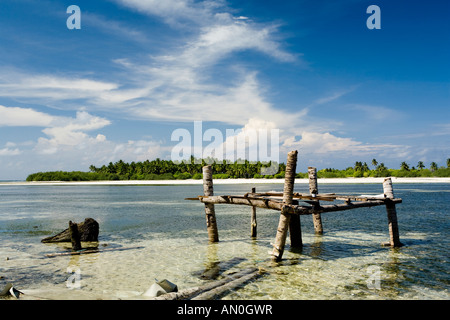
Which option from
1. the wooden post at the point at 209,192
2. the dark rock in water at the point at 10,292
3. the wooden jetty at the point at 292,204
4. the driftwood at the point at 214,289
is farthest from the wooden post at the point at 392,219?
the dark rock in water at the point at 10,292

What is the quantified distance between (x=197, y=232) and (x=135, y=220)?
817cm

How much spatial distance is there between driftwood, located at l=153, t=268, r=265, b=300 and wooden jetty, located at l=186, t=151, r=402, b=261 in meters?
2.10

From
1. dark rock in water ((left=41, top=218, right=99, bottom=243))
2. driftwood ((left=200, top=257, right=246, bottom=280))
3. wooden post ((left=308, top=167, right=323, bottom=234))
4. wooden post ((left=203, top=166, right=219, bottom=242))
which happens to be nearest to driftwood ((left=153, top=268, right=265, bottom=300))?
driftwood ((left=200, top=257, right=246, bottom=280))

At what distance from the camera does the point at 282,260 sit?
12.7 metres

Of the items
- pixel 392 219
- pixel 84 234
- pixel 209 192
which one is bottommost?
pixel 84 234

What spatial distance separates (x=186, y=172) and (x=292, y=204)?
132876 mm

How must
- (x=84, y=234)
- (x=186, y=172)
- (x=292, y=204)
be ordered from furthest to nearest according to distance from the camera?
1. (x=186, y=172)
2. (x=84, y=234)
3. (x=292, y=204)

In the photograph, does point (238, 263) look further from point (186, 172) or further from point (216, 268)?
point (186, 172)

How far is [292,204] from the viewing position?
41.4 ft

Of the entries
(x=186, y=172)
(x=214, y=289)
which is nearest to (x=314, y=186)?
(x=214, y=289)

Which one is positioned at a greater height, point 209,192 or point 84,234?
point 209,192

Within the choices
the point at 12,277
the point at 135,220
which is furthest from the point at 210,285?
the point at 135,220
